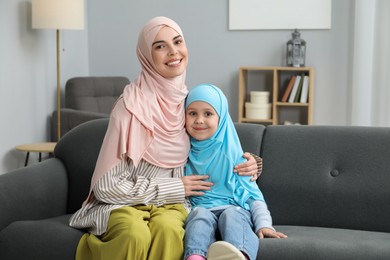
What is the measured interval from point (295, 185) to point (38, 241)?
1102mm

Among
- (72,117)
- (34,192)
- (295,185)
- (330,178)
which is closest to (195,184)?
(295,185)

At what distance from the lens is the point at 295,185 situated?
3.04 m

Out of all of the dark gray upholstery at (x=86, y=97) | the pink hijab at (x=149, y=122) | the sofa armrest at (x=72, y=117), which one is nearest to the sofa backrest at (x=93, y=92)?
the dark gray upholstery at (x=86, y=97)

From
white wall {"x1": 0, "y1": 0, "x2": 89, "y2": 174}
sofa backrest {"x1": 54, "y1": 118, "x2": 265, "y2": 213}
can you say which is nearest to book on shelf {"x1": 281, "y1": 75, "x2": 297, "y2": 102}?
white wall {"x1": 0, "y1": 0, "x2": 89, "y2": 174}

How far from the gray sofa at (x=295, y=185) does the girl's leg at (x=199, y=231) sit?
354 mm

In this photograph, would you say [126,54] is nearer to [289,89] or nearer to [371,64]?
[289,89]

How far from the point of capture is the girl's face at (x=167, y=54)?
2.87 meters

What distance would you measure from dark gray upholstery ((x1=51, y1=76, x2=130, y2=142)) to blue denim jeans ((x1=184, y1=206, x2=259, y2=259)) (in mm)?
3207

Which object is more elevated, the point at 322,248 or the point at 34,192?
the point at 34,192

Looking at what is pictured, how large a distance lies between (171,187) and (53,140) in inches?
137

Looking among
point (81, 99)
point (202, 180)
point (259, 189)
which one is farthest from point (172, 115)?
point (81, 99)

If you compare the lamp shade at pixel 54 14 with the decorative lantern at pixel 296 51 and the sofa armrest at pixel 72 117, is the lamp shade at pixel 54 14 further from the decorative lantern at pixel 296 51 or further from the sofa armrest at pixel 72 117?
the decorative lantern at pixel 296 51

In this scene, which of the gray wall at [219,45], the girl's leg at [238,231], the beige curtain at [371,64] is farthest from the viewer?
the gray wall at [219,45]

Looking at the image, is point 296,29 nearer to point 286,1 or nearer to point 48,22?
point 286,1
